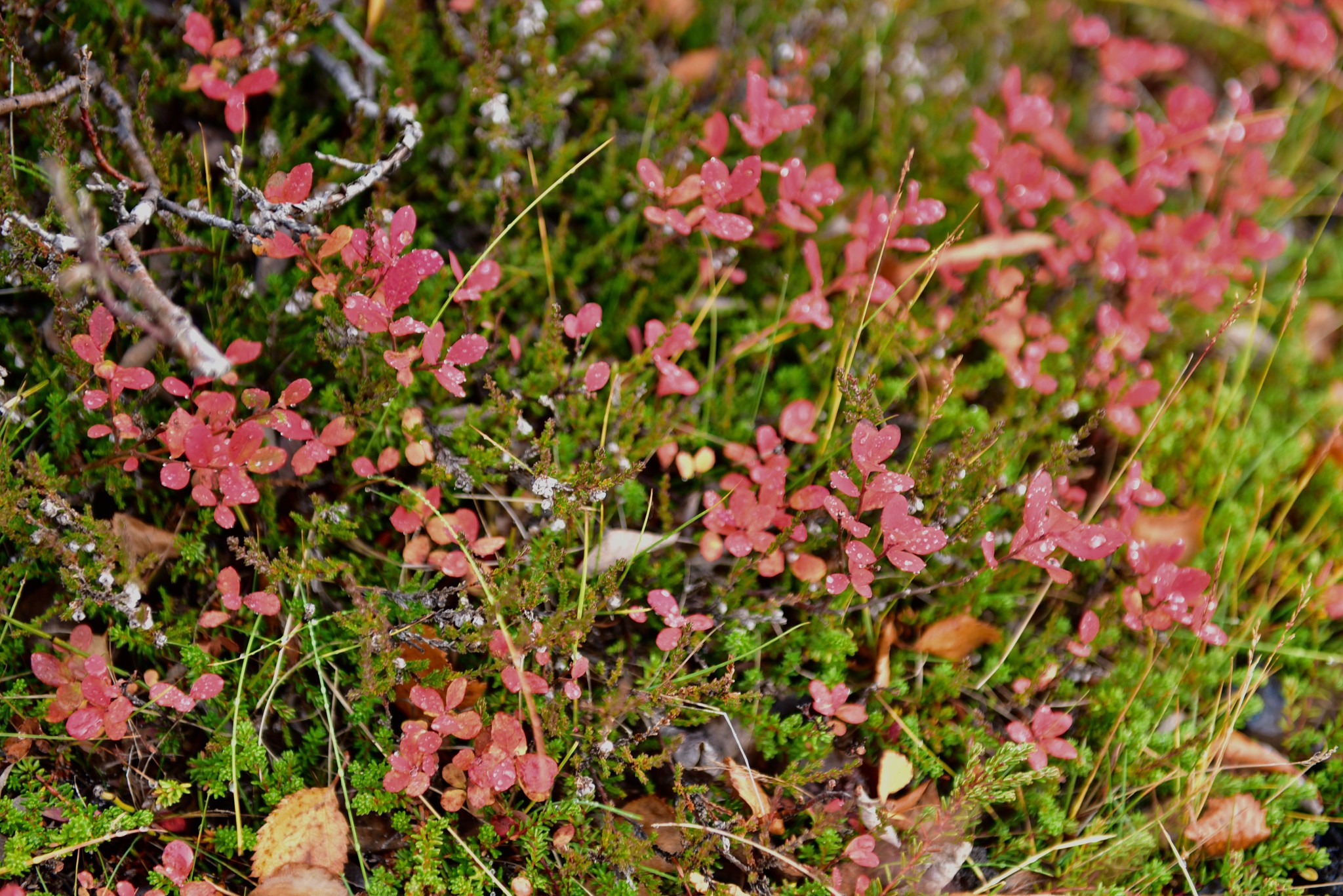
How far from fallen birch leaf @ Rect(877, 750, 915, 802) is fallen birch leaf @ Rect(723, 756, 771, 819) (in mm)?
277

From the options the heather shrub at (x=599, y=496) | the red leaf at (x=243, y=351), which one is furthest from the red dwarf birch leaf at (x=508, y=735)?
the red leaf at (x=243, y=351)

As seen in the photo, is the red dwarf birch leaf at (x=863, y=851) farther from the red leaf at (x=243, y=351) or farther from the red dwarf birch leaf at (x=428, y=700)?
the red leaf at (x=243, y=351)

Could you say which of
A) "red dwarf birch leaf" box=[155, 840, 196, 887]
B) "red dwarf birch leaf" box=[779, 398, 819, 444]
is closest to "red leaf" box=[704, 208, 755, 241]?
"red dwarf birch leaf" box=[779, 398, 819, 444]

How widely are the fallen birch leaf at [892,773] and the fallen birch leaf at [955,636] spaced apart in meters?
0.31

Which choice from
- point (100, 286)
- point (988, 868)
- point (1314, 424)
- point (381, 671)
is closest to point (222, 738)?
point (381, 671)

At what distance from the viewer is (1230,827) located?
209 centimetres

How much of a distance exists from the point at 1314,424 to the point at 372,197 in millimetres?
3170

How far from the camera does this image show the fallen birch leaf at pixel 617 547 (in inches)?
87.1

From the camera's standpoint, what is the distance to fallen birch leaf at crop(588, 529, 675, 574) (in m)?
2.21

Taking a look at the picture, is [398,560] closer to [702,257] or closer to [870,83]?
[702,257]

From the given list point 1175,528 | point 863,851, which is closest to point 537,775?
point 863,851

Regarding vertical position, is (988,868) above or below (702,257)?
below

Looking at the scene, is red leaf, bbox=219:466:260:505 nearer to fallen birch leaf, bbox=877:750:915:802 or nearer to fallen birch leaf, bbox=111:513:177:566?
fallen birch leaf, bbox=111:513:177:566

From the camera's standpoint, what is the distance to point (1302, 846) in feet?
6.92
